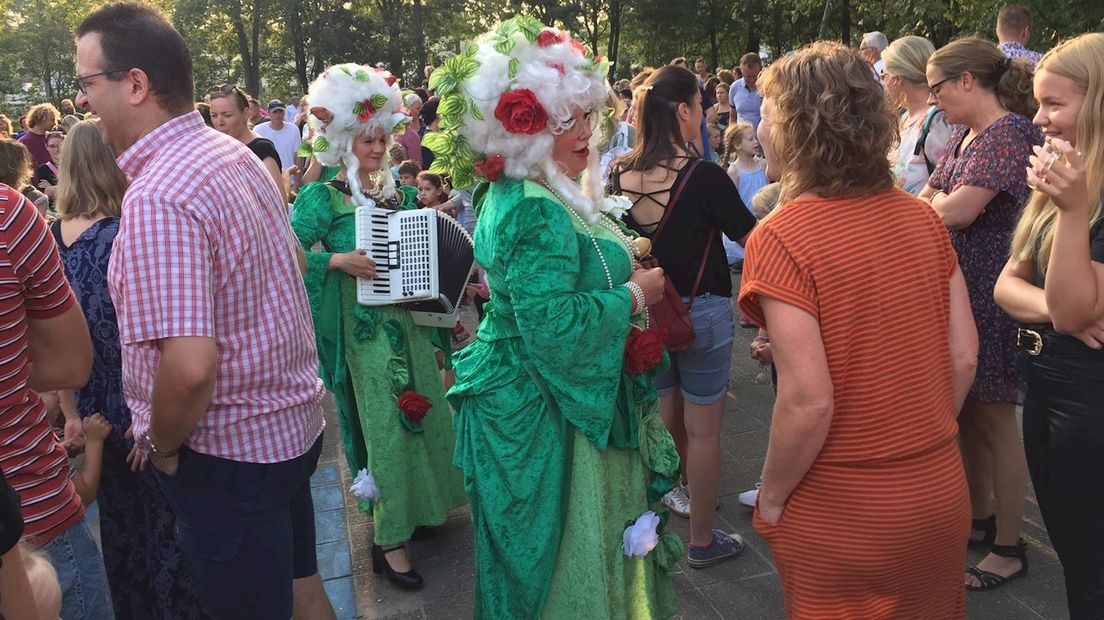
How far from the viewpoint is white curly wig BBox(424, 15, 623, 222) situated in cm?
259

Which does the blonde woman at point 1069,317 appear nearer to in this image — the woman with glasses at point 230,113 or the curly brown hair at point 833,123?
the curly brown hair at point 833,123

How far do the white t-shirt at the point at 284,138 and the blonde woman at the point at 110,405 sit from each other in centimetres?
911

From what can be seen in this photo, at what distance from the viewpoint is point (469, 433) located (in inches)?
106

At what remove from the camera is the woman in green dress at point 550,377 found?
98.3 inches

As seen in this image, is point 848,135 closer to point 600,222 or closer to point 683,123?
point 600,222

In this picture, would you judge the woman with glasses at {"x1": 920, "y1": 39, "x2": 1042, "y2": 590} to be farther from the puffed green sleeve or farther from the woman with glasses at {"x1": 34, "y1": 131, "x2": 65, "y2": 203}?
the woman with glasses at {"x1": 34, "y1": 131, "x2": 65, "y2": 203}

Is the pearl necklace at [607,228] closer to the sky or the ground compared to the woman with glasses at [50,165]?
closer to the sky

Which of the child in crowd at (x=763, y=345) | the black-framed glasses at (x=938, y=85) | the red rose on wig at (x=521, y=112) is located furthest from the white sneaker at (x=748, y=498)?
the red rose on wig at (x=521, y=112)

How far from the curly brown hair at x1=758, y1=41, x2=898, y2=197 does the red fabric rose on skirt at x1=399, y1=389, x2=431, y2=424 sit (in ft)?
7.09

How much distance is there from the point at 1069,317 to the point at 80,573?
2682mm

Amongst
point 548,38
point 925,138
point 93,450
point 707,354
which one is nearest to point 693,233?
point 707,354

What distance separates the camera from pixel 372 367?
3.78 metres

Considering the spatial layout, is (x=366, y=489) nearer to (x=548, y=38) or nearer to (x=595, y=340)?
(x=595, y=340)

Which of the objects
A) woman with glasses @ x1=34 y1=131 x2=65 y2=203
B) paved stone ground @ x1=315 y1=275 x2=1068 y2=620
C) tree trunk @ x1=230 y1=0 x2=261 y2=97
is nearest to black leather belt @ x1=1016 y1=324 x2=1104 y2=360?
paved stone ground @ x1=315 y1=275 x2=1068 y2=620
